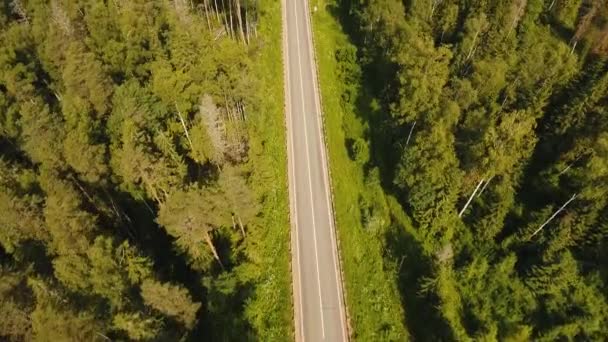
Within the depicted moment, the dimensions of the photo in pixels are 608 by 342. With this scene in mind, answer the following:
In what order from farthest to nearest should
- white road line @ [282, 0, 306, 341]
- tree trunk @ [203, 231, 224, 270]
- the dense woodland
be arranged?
the dense woodland < white road line @ [282, 0, 306, 341] < tree trunk @ [203, 231, 224, 270]

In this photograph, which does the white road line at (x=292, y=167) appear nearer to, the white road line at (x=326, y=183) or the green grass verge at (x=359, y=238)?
the white road line at (x=326, y=183)

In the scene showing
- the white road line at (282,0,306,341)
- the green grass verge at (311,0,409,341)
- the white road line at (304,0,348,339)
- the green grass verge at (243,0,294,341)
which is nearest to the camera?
the green grass verge at (243,0,294,341)

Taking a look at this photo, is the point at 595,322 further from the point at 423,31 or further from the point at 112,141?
the point at 112,141

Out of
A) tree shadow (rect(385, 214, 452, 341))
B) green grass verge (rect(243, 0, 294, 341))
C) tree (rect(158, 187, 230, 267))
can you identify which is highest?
tree (rect(158, 187, 230, 267))

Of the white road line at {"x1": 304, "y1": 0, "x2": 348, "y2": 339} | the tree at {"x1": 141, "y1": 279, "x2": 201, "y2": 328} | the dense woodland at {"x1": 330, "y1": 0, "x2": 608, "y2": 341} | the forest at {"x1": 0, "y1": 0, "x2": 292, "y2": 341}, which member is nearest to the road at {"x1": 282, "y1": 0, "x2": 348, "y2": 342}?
the white road line at {"x1": 304, "y1": 0, "x2": 348, "y2": 339}

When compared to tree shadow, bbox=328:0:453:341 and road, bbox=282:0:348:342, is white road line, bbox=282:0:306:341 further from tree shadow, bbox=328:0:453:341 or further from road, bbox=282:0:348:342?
tree shadow, bbox=328:0:453:341
